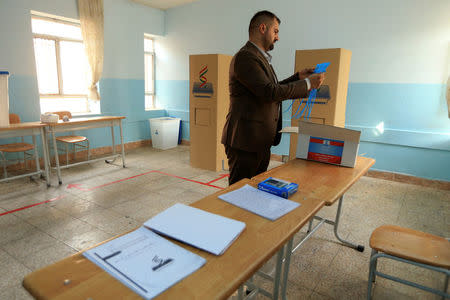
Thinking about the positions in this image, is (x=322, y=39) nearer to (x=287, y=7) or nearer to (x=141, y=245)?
(x=287, y=7)

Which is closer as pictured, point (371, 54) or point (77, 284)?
point (77, 284)

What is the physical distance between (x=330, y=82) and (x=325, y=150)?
184cm

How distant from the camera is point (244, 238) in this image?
958 millimetres

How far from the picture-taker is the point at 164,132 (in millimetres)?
5898

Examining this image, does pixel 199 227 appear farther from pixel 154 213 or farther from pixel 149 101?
pixel 149 101

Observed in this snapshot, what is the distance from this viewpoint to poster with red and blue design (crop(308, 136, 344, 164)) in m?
1.89

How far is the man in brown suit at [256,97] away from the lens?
1633 mm

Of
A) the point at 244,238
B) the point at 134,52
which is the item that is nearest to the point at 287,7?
the point at 134,52

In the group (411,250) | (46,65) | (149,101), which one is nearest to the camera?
(411,250)

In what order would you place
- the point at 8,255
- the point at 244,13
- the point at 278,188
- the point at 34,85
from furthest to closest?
the point at 244,13
the point at 34,85
the point at 8,255
the point at 278,188

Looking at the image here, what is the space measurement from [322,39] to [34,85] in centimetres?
453

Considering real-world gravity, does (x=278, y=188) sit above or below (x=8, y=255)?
above

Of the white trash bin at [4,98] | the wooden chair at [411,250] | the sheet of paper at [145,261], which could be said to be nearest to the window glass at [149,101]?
the white trash bin at [4,98]

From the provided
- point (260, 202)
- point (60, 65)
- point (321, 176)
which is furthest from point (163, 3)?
point (260, 202)
